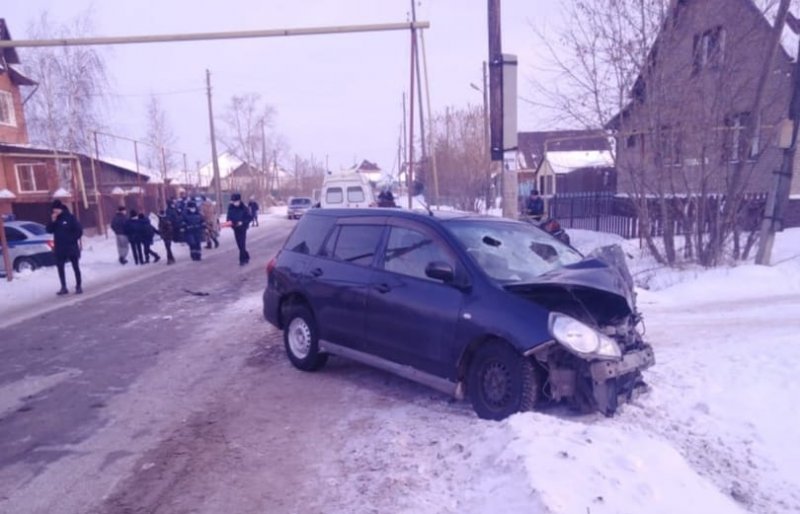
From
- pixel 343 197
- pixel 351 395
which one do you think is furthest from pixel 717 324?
pixel 343 197

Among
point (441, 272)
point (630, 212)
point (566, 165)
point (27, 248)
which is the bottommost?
point (27, 248)

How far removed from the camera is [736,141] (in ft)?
37.0

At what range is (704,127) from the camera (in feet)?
36.5

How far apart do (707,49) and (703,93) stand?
916 mm

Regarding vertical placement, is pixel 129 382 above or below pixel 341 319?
below

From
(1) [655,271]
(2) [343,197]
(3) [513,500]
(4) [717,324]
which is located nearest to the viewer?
(3) [513,500]

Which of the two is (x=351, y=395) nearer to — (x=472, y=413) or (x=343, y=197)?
(x=472, y=413)

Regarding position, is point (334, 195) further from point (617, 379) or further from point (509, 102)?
point (617, 379)

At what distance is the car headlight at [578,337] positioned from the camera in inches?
169

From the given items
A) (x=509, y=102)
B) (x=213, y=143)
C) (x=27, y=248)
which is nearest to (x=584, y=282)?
(x=509, y=102)

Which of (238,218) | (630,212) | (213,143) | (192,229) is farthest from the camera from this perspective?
(213,143)

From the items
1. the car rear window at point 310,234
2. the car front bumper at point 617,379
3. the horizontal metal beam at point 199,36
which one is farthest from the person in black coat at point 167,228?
the car front bumper at point 617,379

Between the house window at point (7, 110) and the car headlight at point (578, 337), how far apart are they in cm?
3499

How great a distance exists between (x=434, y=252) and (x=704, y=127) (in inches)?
332
